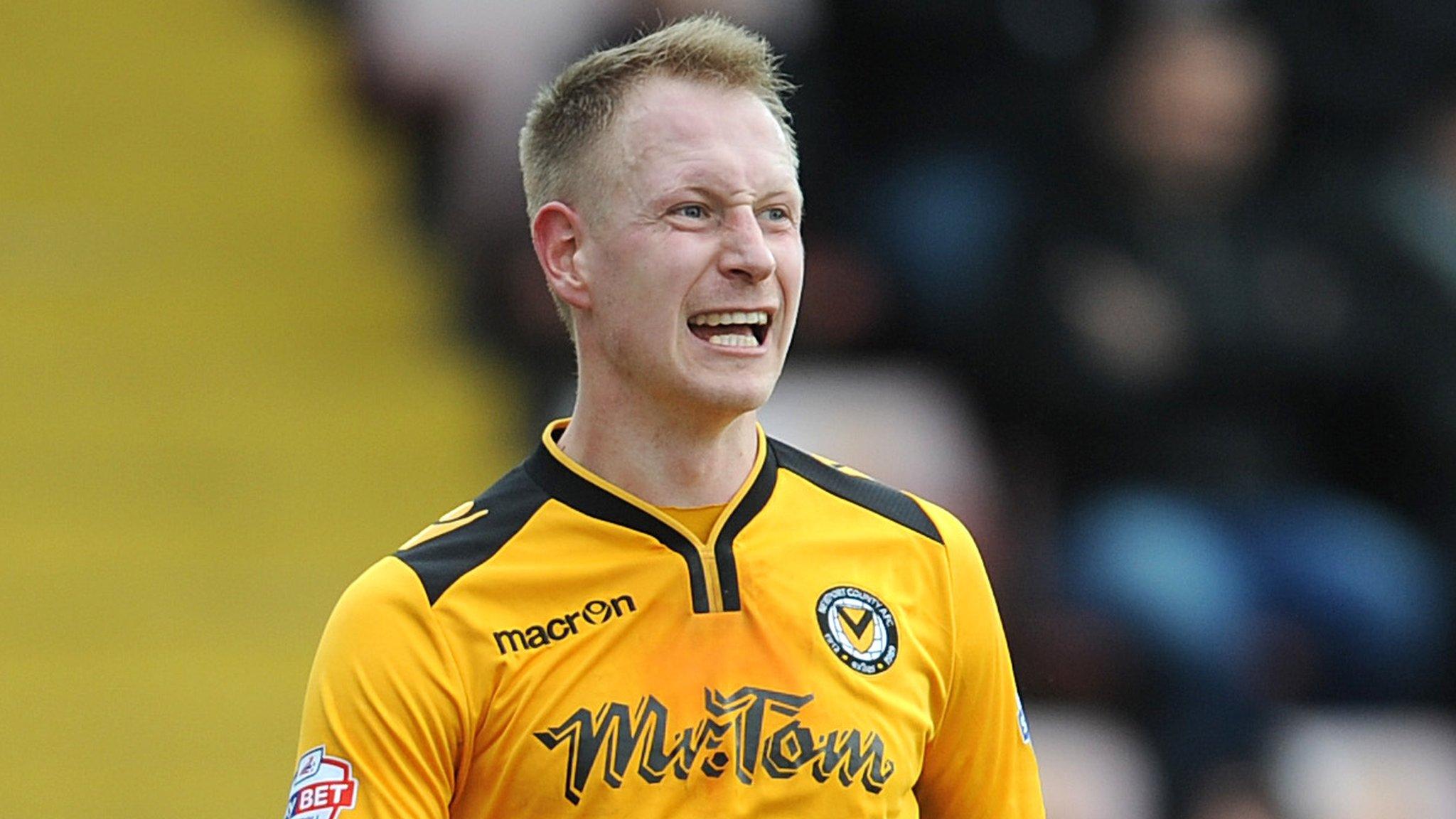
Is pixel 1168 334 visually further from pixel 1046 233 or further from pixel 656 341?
pixel 656 341

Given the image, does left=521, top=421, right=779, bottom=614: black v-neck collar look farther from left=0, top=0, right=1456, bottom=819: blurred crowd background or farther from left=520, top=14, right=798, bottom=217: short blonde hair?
left=0, top=0, right=1456, bottom=819: blurred crowd background

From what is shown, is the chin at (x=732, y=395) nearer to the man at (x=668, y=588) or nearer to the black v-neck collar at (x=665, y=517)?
the man at (x=668, y=588)

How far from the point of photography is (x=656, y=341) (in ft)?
9.73

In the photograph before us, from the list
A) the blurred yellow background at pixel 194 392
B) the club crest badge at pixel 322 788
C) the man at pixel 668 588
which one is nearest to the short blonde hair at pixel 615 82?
the man at pixel 668 588

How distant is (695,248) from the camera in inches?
115

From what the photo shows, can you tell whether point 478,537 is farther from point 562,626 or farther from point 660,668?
point 660,668

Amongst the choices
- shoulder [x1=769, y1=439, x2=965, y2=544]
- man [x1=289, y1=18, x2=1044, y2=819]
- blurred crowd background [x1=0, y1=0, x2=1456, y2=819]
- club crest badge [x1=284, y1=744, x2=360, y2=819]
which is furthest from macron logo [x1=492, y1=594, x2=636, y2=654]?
blurred crowd background [x1=0, y1=0, x2=1456, y2=819]

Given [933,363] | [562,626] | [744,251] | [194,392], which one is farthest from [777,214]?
[194,392]

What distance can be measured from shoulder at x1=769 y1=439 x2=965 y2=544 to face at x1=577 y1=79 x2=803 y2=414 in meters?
0.27

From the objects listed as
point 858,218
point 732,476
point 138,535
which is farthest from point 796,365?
point 732,476

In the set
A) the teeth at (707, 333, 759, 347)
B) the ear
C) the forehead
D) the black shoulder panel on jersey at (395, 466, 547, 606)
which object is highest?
the forehead

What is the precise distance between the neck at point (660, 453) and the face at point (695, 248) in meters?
0.05

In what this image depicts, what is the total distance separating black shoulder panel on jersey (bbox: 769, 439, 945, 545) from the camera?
318 centimetres

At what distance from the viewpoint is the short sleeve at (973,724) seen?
3.12m
